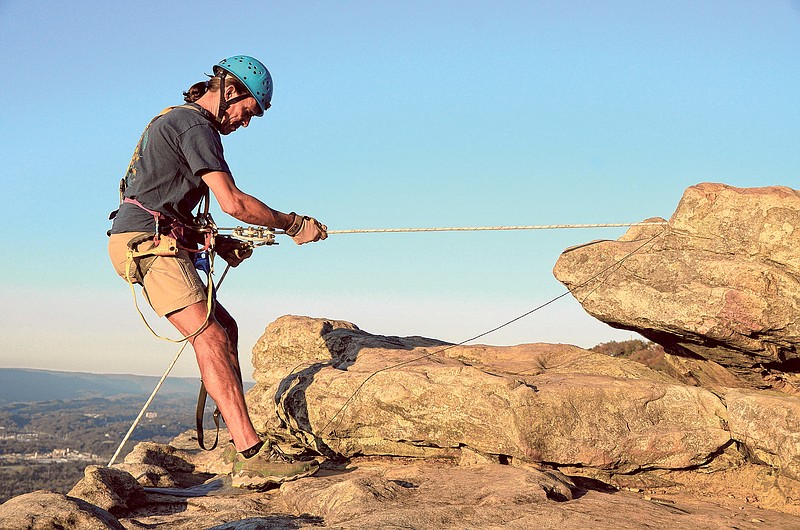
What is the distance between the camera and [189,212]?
8258 millimetres

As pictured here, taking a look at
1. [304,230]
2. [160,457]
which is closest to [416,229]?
[304,230]

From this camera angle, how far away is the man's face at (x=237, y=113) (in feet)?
26.8

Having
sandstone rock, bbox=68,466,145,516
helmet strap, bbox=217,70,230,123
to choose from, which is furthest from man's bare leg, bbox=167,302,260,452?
helmet strap, bbox=217,70,230,123

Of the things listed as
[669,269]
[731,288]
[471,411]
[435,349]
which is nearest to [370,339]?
[435,349]

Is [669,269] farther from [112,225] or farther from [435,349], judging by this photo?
[112,225]

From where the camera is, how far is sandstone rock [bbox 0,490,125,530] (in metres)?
6.07

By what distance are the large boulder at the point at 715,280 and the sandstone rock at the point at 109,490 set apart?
7.33 meters

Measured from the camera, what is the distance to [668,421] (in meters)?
9.12

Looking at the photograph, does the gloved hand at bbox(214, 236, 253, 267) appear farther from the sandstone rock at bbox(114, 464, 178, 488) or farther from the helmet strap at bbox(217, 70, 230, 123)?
the sandstone rock at bbox(114, 464, 178, 488)

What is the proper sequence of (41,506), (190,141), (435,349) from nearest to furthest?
(41,506)
(190,141)
(435,349)

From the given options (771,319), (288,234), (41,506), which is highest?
(288,234)

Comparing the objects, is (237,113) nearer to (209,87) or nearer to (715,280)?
(209,87)

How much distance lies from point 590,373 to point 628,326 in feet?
3.21

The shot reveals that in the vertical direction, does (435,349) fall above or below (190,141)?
below
